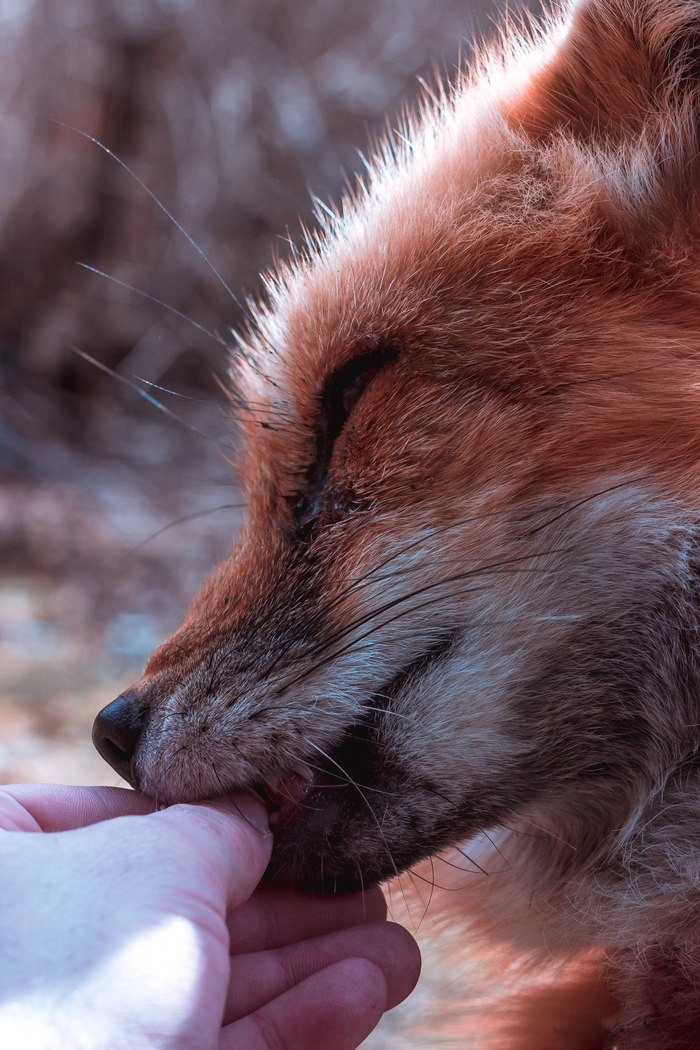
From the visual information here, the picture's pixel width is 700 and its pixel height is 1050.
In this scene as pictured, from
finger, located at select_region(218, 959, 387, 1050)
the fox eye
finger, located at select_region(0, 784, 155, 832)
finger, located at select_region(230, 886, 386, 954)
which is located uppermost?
the fox eye

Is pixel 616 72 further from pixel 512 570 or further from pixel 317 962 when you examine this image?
pixel 317 962

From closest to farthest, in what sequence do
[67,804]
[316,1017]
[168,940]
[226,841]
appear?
[168,940] → [226,841] → [316,1017] → [67,804]

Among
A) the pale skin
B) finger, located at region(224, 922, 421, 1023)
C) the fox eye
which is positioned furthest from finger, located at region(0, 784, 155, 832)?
the fox eye

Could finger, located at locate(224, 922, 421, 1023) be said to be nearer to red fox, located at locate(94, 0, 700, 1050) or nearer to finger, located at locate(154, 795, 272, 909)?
red fox, located at locate(94, 0, 700, 1050)

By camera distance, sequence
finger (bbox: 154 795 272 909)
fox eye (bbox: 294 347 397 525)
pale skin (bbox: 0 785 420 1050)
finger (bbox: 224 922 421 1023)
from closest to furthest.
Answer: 1. pale skin (bbox: 0 785 420 1050)
2. finger (bbox: 154 795 272 909)
3. finger (bbox: 224 922 421 1023)
4. fox eye (bbox: 294 347 397 525)

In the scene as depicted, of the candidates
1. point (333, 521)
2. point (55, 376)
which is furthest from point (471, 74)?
point (55, 376)

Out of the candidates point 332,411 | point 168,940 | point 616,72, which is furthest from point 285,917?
point 616,72

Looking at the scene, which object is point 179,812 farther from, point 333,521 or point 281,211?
point 281,211
